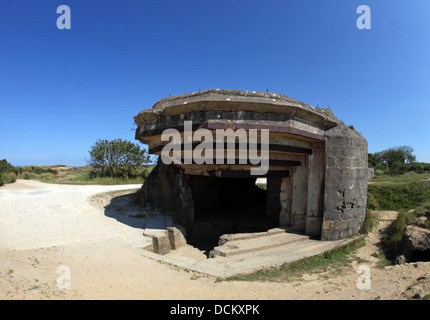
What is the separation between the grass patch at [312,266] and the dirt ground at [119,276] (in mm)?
161

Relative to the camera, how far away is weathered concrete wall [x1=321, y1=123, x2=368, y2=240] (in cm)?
548

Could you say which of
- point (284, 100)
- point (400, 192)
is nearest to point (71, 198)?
point (284, 100)

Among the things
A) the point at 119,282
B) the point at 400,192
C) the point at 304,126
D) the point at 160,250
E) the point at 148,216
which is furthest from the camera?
the point at 400,192

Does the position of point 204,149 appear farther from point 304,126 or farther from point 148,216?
point 148,216

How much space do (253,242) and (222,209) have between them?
14.9 feet

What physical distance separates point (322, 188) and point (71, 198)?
7894 mm

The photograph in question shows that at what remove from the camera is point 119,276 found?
3.58 metres

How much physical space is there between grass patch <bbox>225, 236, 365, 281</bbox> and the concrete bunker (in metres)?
0.43

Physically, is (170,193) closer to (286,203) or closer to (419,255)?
(286,203)

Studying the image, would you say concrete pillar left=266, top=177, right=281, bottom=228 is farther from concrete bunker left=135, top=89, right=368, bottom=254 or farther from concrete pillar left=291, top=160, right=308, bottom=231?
concrete pillar left=291, top=160, right=308, bottom=231

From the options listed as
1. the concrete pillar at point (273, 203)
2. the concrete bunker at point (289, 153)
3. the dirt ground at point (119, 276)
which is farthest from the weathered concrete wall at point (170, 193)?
the concrete pillar at point (273, 203)

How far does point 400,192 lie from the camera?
25.7 ft

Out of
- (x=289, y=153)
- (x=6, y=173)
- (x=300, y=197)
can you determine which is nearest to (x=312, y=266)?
(x=300, y=197)

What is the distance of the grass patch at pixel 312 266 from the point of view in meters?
3.80
